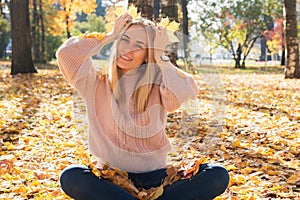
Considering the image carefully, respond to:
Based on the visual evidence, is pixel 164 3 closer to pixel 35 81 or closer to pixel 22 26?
pixel 35 81

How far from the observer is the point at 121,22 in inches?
90.9

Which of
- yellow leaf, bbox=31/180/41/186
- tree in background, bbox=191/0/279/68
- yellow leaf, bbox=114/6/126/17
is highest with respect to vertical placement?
tree in background, bbox=191/0/279/68

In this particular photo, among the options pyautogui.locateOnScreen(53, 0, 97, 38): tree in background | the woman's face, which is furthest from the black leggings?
pyautogui.locateOnScreen(53, 0, 97, 38): tree in background

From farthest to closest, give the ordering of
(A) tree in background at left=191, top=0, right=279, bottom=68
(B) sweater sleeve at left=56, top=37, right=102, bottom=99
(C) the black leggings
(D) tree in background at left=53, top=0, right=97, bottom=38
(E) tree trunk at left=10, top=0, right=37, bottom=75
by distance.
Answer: (A) tree in background at left=191, top=0, right=279, bottom=68, (D) tree in background at left=53, top=0, right=97, bottom=38, (E) tree trunk at left=10, top=0, right=37, bottom=75, (B) sweater sleeve at left=56, top=37, right=102, bottom=99, (C) the black leggings

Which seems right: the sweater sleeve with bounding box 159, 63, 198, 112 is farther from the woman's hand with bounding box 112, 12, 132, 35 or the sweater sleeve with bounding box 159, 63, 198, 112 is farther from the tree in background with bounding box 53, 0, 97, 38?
the tree in background with bounding box 53, 0, 97, 38

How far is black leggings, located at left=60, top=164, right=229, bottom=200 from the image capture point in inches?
87.7

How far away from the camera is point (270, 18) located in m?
29.9

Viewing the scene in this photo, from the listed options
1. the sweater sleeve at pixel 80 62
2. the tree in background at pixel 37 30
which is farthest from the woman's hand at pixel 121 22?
the tree in background at pixel 37 30

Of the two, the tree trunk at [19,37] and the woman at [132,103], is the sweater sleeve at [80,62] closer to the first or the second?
the woman at [132,103]

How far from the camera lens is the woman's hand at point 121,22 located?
229cm

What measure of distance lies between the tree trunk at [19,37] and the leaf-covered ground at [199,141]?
4.38 metres

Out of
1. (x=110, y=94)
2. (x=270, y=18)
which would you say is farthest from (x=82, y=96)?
(x=270, y=18)

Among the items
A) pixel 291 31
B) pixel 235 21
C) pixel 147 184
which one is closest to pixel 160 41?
pixel 147 184

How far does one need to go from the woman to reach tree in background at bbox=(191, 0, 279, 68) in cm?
2417
